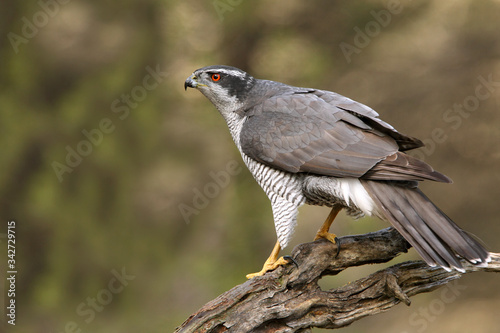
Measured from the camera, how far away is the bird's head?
443cm

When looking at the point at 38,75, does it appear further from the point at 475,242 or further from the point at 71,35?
the point at 475,242

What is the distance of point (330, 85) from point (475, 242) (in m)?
4.18

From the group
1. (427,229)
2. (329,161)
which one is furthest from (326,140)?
(427,229)

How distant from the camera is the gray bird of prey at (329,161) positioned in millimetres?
3396

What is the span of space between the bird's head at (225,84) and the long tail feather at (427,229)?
1.47 meters

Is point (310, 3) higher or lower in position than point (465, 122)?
higher

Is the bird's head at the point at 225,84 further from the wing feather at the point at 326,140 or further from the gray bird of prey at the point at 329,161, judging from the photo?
the wing feather at the point at 326,140

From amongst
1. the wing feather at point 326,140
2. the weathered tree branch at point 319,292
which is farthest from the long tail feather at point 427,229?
the weathered tree branch at point 319,292

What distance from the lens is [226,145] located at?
23.8ft

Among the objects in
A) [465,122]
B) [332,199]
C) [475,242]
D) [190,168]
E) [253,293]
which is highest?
→ [190,168]

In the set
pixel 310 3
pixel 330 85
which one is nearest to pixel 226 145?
pixel 330 85

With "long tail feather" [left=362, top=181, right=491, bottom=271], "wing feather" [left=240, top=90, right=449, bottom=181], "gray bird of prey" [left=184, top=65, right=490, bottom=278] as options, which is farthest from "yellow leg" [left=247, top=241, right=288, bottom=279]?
"long tail feather" [left=362, top=181, right=491, bottom=271]

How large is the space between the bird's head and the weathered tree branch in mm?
1342

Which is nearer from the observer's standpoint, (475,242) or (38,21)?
(475,242)
